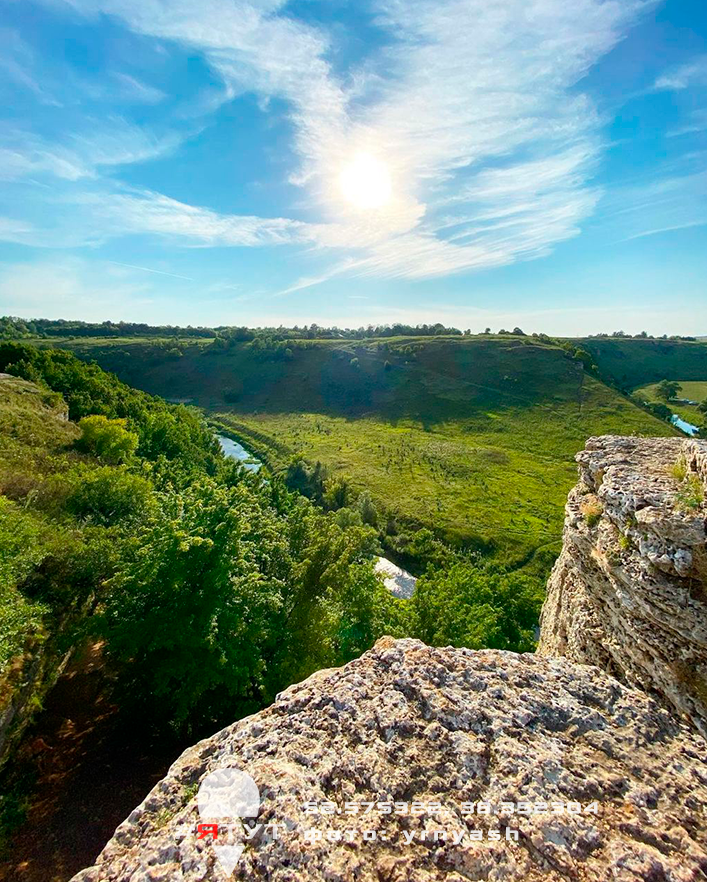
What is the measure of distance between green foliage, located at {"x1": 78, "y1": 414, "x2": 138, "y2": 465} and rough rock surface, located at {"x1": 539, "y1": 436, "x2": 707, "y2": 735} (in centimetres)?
3626

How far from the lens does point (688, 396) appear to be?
131750 mm

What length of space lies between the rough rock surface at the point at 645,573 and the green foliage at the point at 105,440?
36.3 m

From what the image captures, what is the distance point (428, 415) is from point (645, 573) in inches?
3908

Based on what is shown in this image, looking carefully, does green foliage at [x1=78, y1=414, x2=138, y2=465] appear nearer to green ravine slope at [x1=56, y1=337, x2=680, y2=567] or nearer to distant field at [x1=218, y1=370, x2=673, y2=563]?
green ravine slope at [x1=56, y1=337, x2=680, y2=567]

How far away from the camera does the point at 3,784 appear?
1480cm

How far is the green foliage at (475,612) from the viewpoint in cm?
2127

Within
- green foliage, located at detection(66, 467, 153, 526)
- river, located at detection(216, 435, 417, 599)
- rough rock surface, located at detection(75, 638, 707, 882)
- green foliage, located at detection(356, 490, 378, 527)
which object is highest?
rough rock surface, located at detection(75, 638, 707, 882)

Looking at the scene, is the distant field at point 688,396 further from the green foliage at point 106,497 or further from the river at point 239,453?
the green foliage at point 106,497

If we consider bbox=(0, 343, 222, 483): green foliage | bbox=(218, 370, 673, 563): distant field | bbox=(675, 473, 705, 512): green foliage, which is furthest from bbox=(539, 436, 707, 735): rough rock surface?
bbox=(218, 370, 673, 563): distant field

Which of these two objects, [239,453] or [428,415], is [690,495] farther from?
[428,415]

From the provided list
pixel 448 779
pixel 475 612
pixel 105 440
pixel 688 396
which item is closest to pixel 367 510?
pixel 105 440

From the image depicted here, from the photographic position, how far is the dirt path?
13.4 m

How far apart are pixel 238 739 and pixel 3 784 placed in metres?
15.4

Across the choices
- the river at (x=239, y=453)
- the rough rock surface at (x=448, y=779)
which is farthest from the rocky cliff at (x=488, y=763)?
the river at (x=239, y=453)
